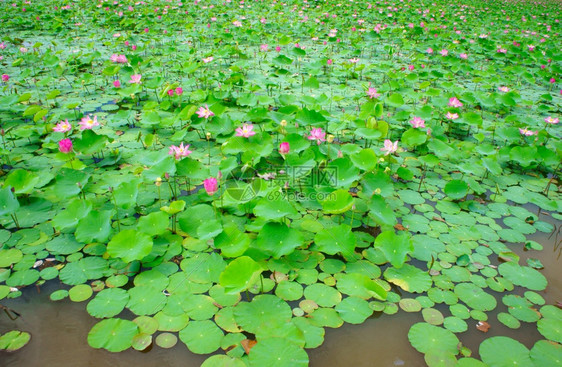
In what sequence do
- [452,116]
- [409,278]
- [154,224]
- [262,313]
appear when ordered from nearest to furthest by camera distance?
[262,313] < [409,278] < [154,224] < [452,116]

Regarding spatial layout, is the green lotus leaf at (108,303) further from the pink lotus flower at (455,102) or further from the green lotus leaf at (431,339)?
the pink lotus flower at (455,102)

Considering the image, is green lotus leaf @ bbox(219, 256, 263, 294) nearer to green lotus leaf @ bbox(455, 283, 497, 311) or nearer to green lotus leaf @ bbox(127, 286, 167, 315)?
green lotus leaf @ bbox(127, 286, 167, 315)

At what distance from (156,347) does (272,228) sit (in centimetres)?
77

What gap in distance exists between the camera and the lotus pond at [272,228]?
150 centimetres

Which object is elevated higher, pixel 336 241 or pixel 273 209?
pixel 273 209

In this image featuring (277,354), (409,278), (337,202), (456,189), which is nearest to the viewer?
(277,354)

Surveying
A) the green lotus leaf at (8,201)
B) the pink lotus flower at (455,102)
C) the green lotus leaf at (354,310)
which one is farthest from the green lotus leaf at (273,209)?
the pink lotus flower at (455,102)

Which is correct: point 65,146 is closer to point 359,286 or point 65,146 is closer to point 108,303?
point 108,303

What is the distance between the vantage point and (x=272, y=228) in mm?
1858

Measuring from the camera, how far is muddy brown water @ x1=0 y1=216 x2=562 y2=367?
139 cm

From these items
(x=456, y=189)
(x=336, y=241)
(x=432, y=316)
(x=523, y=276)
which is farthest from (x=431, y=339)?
(x=456, y=189)

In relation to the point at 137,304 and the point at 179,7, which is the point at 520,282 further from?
the point at 179,7

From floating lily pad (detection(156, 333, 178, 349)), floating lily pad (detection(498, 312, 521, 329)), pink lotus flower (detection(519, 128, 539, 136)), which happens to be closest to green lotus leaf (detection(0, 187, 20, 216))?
floating lily pad (detection(156, 333, 178, 349))

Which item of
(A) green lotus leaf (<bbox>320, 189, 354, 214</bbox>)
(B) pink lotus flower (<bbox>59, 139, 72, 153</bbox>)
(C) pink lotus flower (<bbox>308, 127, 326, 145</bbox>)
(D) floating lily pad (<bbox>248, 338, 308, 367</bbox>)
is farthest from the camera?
(C) pink lotus flower (<bbox>308, 127, 326, 145</bbox>)
